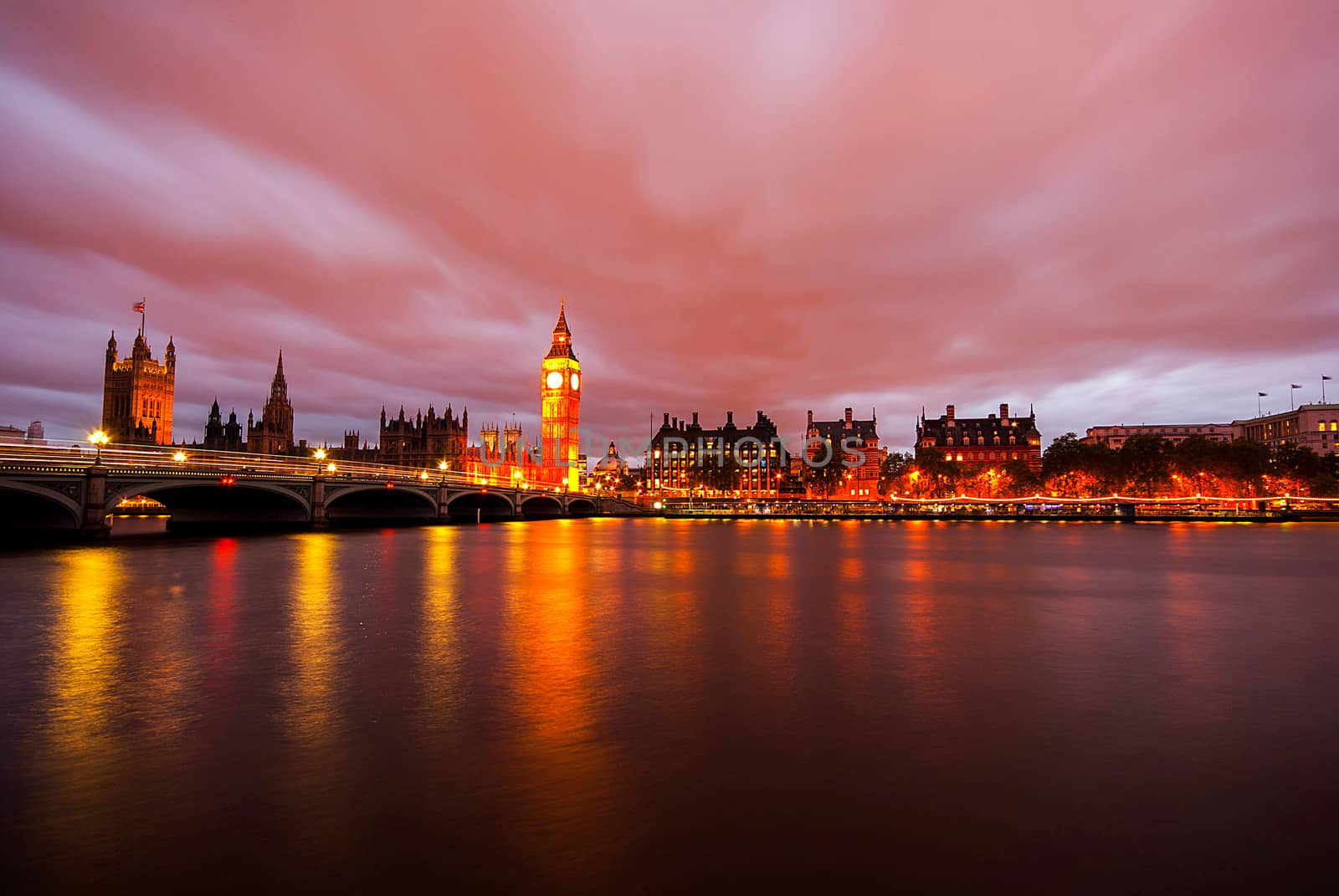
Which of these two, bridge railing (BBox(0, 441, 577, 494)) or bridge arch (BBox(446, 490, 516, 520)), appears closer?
bridge railing (BBox(0, 441, 577, 494))

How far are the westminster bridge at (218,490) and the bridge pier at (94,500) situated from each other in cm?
6

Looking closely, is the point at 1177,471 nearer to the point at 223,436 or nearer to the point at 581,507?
the point at 581,507

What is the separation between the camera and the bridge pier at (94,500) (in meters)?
46.9

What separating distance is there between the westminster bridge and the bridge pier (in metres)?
0.06

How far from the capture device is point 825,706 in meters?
12.8

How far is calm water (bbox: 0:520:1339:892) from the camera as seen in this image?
737 centimetres

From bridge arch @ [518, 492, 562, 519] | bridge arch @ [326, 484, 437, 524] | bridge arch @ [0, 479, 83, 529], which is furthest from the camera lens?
bridge arch @ [518, 492, 562, 519]

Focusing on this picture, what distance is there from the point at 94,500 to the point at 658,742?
51944 mm

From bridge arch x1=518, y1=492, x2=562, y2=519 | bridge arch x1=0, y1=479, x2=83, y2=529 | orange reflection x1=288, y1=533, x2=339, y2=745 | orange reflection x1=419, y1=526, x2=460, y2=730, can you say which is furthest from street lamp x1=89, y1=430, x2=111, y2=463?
bridge arch x1=518, y1=492, x2=562, y2=519

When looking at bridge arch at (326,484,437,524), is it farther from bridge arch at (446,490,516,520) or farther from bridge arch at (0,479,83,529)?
bridge arch at (0,479,83,529)

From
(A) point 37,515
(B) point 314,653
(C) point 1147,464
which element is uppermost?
(C) point 1147,464

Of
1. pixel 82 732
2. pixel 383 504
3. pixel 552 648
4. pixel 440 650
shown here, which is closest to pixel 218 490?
pixel 383 504

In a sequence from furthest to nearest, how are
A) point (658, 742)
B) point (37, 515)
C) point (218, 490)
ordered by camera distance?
point (218, 490)
point (37, 515)
point (658, 742)

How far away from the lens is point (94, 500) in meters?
47.0
